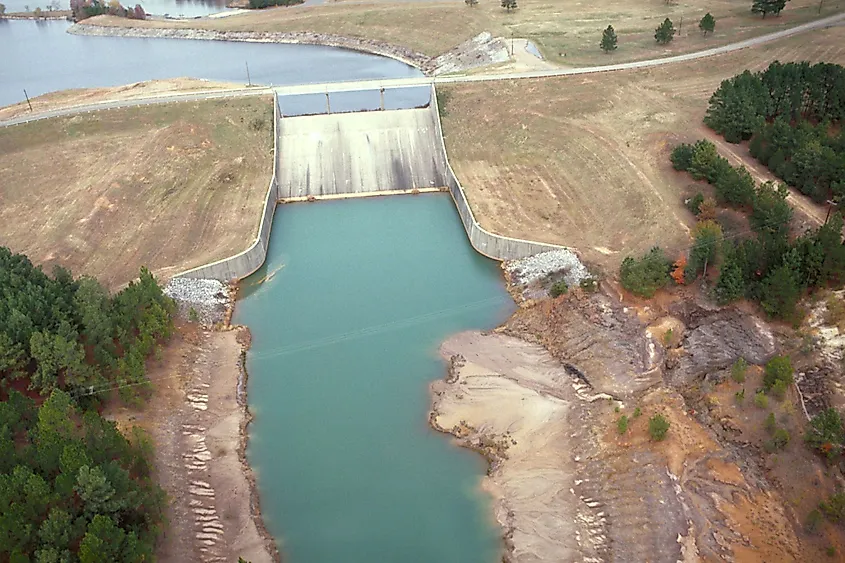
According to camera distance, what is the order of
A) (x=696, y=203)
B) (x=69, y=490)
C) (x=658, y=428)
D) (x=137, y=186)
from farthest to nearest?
(x=137, y=186) < (x=696, y=203) < (x=658, y=428) < (x=69, y=490)

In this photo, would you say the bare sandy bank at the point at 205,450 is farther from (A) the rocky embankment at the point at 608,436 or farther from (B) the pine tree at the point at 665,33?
(B) the pine tree at the point at 665,33

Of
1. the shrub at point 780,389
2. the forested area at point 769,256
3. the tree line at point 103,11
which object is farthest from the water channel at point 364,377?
the tree line at point 103,11

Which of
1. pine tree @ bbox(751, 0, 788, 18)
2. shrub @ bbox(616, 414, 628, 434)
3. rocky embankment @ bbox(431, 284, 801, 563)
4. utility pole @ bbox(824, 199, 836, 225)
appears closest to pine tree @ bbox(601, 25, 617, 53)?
pine tree @ bbox(751, 0, 788, 18)

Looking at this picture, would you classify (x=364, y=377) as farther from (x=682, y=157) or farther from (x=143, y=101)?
(x=143, y=101)

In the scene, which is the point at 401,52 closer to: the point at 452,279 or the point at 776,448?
the point at 452,279

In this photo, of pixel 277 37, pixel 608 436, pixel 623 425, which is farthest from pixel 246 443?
pixel 277 37

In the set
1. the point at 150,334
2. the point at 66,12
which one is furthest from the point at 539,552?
the point at 66,12
